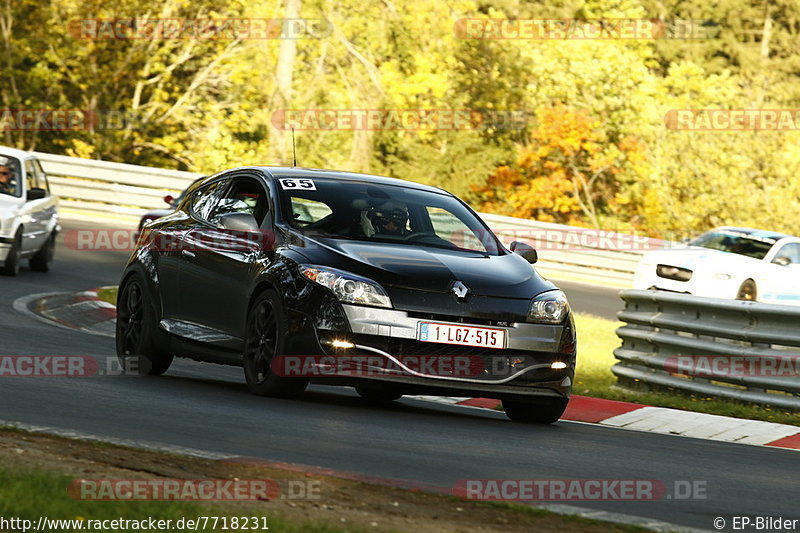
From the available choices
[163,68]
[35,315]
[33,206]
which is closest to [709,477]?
[35,315]

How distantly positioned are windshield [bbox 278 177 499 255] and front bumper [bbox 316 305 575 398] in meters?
0.93

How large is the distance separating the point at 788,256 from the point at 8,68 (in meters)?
21.2

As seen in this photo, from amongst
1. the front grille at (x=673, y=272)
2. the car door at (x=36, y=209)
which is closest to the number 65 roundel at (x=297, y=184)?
the car door at (x=36, y=209)

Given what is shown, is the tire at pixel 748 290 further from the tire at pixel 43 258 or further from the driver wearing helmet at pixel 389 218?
the driver wearing helmet at pixel 389 218

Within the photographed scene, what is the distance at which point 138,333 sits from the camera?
1124 cm

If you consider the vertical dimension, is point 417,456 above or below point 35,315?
above

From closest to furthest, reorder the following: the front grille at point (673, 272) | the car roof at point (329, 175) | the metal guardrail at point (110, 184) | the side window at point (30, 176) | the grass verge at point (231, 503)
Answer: the grass verge at point (231, 503), the car roof at point (329, 175), the side window at point (30, 176), the front grille at point (673, 272), the metal guardrail at point (110, 184)

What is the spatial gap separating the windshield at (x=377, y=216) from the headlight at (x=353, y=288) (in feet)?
2.09

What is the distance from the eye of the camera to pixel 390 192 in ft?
34.2

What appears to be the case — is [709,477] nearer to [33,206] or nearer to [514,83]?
[33,206]

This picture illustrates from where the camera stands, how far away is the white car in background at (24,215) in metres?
17.8

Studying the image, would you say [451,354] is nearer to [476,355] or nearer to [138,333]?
[476,355]

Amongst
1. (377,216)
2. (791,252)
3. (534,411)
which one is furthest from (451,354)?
(791,252)

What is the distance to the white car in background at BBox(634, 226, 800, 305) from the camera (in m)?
22.8
